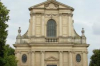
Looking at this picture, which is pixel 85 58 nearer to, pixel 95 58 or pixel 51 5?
pixel 95 58

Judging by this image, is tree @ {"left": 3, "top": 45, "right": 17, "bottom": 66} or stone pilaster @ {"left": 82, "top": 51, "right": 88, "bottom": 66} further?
stone pilaster @ {"left": 82, "top": 51, "right": 88, "bottom": 66}

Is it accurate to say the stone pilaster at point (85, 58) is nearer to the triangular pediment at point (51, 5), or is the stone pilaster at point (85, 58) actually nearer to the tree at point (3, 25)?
the triangular pediment at point (51, 5)

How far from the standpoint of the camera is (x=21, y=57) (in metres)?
49.0

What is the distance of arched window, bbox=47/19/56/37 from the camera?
163 ft

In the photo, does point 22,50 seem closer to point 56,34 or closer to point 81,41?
point 56,34

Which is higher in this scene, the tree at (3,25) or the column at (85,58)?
the tree at (3,25)

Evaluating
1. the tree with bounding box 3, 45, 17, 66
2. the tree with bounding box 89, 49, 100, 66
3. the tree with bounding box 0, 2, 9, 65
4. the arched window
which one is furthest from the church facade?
→ the tree with bounding box 0, 2, 9, 65

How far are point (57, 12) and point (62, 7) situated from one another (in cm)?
108

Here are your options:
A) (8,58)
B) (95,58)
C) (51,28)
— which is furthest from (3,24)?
(95,58)

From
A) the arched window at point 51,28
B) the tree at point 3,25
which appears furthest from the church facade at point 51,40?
the tree at point 3,25

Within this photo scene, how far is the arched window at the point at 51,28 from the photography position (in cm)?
4972

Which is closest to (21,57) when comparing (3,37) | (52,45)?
(52,45)

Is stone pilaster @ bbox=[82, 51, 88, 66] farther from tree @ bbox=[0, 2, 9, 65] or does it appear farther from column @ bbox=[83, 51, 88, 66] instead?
tree @ bbox=[0, 2, 9, 65]

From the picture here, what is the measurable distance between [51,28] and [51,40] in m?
1.96
